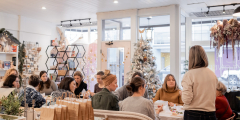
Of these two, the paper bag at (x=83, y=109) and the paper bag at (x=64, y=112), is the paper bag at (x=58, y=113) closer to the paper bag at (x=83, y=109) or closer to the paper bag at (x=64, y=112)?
the paper bag at (x=64, y=112)

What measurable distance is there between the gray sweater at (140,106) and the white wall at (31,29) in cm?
622

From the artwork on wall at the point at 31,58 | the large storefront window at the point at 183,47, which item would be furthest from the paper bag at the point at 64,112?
the artwork on wall at the point at 31,58

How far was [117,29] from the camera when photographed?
729 centimetres

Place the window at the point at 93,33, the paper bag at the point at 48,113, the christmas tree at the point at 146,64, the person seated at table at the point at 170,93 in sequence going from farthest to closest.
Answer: the window at the point at 93,33 < the christmas tree at the point at 146,64 < the person seated at table at the point at 170,93 < the paper bag at the point at 48,113

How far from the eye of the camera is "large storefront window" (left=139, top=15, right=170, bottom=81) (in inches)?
263

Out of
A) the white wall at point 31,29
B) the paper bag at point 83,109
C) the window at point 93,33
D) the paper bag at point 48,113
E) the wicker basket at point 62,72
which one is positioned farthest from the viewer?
the window at point 93,33

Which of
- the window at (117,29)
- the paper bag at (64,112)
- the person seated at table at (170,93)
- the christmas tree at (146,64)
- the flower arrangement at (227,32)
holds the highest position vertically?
the window at (117,29)

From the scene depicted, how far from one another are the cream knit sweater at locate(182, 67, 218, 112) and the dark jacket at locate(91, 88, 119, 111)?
848 millimetres

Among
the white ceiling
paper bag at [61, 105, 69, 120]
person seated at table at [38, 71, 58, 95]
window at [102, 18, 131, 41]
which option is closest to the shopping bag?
paper bag at [61, 105, 69, 120]

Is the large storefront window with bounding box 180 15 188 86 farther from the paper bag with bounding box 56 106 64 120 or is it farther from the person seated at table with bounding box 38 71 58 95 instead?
the paper bag with bounding box 56 106 64 120

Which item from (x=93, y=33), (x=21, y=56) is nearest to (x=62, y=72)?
(x=21, y=56)

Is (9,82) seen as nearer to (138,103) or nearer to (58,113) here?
(138,103)

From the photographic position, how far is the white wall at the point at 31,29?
24.5 ft

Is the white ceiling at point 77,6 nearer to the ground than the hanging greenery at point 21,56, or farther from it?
farther from it
